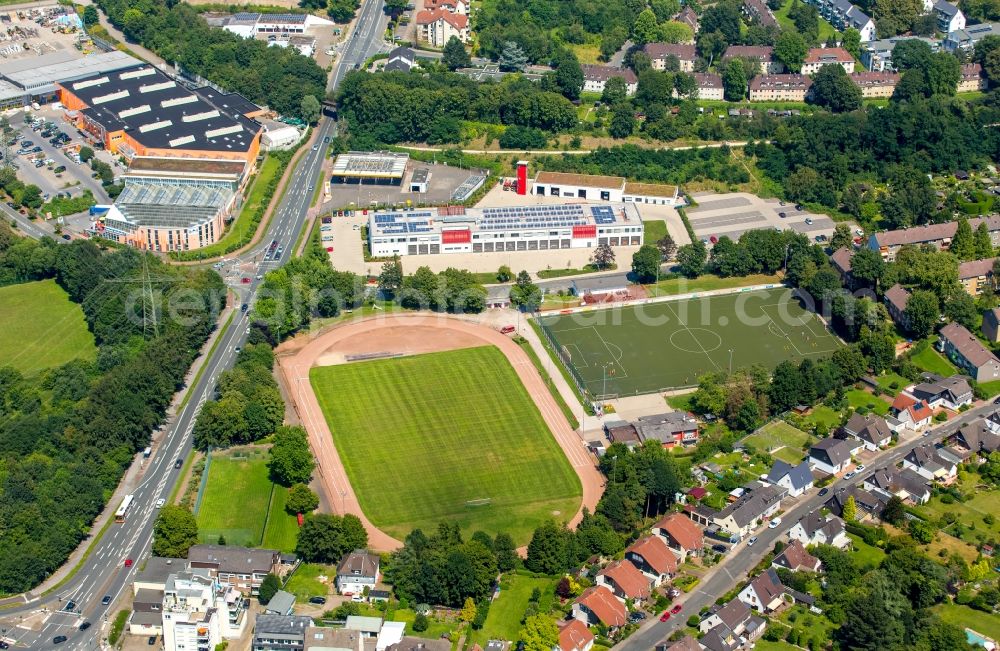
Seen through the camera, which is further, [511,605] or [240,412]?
[240,412]

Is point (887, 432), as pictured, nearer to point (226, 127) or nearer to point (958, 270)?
point (958, 270)

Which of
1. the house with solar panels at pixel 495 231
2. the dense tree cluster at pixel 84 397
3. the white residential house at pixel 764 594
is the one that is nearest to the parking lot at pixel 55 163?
the dense tree cluster at pixel 84 397

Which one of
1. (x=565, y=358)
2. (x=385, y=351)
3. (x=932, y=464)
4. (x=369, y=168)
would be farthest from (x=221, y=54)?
(x=932, y=464)

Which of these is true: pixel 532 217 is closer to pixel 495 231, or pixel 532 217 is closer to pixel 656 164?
pixel 495 231

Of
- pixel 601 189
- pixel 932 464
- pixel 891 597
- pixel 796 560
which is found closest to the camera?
pixel 891 597

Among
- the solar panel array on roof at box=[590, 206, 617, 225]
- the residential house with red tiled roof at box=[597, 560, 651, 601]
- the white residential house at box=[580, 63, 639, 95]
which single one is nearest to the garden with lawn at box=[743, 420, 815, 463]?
the residential house with red tiled roof at box=[597, 560, 651, 601]

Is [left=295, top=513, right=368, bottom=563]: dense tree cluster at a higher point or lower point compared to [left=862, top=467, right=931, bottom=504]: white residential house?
lower

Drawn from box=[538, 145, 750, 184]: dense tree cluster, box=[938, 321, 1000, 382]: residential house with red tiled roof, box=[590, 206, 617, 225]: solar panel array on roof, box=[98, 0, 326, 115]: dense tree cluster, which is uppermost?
box=[98, 0, 326, 115]: dense tree cluster

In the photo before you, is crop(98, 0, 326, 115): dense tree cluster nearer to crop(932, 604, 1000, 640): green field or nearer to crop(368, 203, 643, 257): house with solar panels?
crop(368, 203, 643, 257): house with solar panels
